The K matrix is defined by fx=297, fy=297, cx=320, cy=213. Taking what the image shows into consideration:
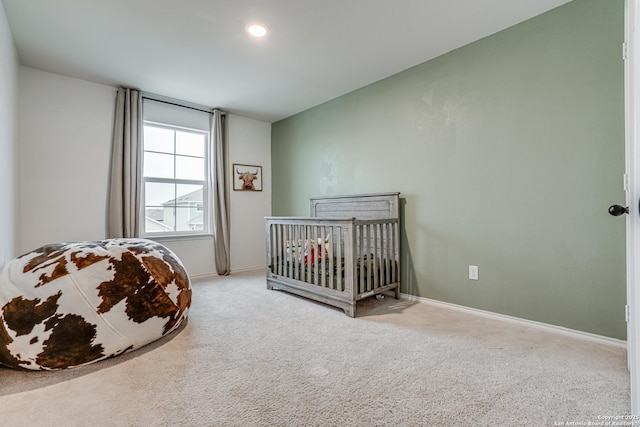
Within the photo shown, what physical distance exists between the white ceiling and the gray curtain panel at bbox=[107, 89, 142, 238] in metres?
0.24

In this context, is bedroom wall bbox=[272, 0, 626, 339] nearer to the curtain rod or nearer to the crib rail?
the crib rail

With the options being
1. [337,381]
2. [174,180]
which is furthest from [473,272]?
[174,180]

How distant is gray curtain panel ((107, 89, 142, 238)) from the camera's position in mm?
3262

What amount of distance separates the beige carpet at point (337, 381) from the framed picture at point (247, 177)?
8.42ft

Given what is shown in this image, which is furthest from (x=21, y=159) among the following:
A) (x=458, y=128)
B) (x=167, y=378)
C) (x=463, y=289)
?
(x=463, y=289)

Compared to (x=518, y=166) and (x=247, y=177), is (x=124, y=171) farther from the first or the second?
(x=518, y=166)

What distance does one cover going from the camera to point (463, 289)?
8.32 ft

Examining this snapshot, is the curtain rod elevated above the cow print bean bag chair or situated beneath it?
elevated above

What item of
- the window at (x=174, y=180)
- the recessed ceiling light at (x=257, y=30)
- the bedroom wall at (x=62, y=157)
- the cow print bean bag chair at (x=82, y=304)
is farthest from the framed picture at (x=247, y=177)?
the cow print bean bag chair at (x=82, y=304)

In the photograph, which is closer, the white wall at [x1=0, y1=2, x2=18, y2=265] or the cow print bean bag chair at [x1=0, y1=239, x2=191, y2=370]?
the cow print bean bag chair at [x1=0, y1=239, x2=191, y2=370]

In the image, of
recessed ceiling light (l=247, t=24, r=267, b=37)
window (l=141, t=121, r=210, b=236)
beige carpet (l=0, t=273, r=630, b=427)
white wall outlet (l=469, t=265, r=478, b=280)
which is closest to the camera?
beige carpet (l=0, t=273, r=630, b=427)

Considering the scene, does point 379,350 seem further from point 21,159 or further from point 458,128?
point 21,159

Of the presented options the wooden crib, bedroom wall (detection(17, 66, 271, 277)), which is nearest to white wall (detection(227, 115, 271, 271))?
the wooden crib

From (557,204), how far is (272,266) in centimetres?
256
